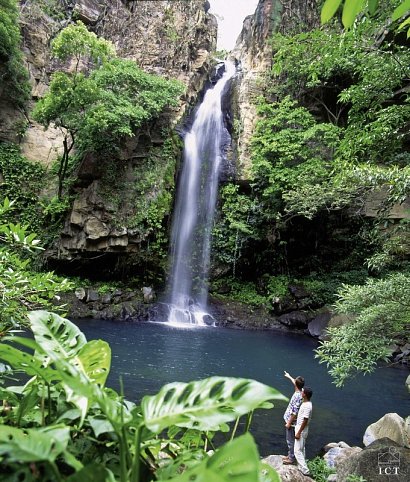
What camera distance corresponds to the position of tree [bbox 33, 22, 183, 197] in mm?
12141

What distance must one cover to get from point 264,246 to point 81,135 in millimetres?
9234

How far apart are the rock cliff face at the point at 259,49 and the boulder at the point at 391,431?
1193cm

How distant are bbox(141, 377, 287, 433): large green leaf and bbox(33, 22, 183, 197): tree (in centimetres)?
1280

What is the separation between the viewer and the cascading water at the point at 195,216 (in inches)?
617

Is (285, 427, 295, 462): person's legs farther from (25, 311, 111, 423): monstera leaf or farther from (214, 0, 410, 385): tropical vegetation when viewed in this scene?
(25, 311, 111, 423): monstera leaf

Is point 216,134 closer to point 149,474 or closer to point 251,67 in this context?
point 251,67

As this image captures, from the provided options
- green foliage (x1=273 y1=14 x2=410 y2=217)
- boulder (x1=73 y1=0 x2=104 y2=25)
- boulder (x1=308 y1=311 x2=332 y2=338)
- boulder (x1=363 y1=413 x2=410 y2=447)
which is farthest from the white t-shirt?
boulder (x1=73 y1=0 x2=104 y2=25)

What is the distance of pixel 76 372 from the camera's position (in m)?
0.64

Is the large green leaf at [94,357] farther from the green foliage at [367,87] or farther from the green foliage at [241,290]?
the green foliage at [241,290]

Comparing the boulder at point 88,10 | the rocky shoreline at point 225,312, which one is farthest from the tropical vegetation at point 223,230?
the boulder at point 88,10

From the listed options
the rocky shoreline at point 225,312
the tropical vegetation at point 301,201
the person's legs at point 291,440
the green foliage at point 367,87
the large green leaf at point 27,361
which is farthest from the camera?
the rocky shoreline at point 225,312

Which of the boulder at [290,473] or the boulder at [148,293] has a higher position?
the boulder at [148,293]

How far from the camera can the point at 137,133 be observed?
14664 mm

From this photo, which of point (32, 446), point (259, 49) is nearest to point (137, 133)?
point (259, 49)
